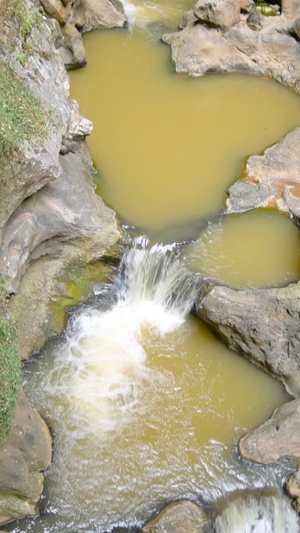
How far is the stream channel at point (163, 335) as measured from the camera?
706 centimetres

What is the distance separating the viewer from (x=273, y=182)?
10266mm

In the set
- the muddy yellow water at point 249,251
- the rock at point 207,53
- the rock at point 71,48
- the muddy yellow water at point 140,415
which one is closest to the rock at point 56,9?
the rock at point 71,48

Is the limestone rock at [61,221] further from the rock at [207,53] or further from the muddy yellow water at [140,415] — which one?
the rock at [207,53]

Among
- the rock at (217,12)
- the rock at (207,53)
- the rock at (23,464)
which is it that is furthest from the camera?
the rock at (207,53)

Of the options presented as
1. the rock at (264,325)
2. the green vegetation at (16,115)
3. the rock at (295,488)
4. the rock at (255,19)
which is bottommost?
the rock at (295,488)

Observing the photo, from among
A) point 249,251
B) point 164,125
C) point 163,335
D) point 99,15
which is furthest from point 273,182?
point 99,15

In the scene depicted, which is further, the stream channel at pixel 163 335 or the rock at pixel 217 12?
the rock at pixel 217 12

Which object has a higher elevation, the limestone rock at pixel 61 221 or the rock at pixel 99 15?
the rock at pixel 99 15

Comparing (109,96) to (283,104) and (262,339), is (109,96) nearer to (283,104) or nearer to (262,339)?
(283,104)

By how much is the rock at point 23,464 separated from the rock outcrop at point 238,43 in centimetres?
892

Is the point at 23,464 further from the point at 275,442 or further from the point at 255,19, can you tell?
the point at 255,19

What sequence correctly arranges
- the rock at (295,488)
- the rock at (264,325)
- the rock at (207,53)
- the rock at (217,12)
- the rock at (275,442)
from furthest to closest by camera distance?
1. the rock at (207,53)
2. the rock at (217,12)
3. the rock at (264,325)
4. the rock at (275,442)
5. the rock at (295,488)

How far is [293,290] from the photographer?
8.16 metres

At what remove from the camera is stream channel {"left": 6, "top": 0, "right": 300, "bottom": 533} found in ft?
23.2
